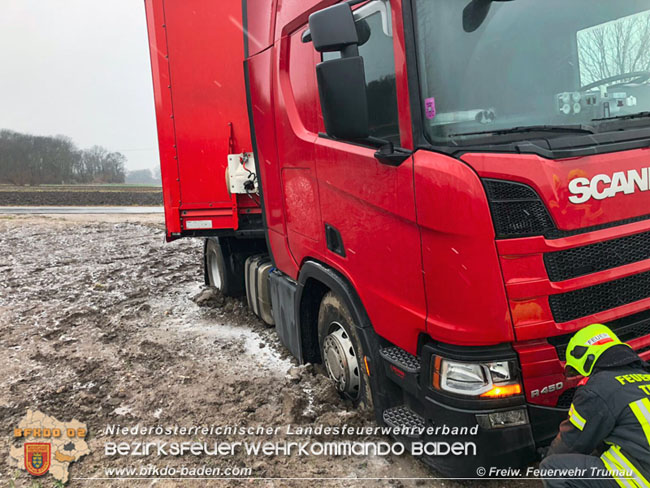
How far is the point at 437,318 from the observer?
245 centimetres

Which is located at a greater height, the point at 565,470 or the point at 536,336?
the point at 536,336

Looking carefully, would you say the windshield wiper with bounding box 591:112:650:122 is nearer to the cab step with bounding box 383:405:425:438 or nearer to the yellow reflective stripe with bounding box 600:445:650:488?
the yellow reflective stripe with bounding box 600:445:650:488

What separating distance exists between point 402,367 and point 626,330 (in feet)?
3.73

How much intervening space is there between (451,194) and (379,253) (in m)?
0.65

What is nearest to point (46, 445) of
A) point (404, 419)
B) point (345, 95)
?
point (404, 419)

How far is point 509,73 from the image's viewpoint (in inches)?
96.7

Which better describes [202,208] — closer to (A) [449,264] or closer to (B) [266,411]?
(B) [266,411]

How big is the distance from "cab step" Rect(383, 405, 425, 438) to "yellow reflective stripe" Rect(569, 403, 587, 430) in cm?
81

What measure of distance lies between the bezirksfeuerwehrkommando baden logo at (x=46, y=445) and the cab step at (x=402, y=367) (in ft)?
7.09

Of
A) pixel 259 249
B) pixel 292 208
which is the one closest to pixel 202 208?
pixel 259 249

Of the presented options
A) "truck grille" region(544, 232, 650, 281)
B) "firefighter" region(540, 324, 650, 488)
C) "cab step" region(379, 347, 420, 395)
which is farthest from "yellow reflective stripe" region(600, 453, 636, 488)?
"cab step" region(379, 347, 420, 395)

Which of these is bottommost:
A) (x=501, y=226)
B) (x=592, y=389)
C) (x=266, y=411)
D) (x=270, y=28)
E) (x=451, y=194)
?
(x=266, y=411)

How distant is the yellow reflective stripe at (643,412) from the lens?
1811 mm

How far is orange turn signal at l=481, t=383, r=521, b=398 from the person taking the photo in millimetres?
2365
